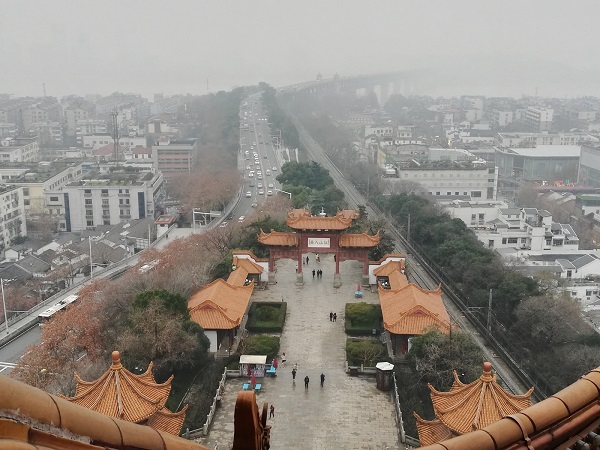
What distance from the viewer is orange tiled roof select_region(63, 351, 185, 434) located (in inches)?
384

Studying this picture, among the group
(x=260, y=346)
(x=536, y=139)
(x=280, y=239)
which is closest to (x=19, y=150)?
(x=280, y=239)

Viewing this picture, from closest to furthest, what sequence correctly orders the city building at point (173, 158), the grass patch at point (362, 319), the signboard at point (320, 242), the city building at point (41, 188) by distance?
the grass patch at point (362, 319) → the signboard at point (320, 242) → the city building at point (41, 188) → the city building at point (173, 158)

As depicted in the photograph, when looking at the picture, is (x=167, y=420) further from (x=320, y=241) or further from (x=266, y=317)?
(x=320, y=241)

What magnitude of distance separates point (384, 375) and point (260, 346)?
3294mm

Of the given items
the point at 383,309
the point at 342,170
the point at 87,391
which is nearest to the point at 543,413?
the point at 87,391

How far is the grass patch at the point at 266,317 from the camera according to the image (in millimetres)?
17234

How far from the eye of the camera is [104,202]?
3794 centimetres

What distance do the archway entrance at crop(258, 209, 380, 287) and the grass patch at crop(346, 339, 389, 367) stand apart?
5221mm

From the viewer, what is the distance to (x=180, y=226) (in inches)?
1415

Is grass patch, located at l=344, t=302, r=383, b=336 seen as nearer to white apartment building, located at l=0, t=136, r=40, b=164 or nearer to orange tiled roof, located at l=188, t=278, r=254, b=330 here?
orange tiled roof, located at l=188, t=278, r=254, b=330

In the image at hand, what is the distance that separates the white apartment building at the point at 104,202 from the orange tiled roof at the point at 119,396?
28.9 meters

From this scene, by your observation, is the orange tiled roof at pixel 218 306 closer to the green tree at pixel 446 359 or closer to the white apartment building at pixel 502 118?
the green tree at pixel 446 359

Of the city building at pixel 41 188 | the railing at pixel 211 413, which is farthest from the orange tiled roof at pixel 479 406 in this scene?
the city building at pixel 41 188

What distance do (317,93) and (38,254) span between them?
98.0 meters
